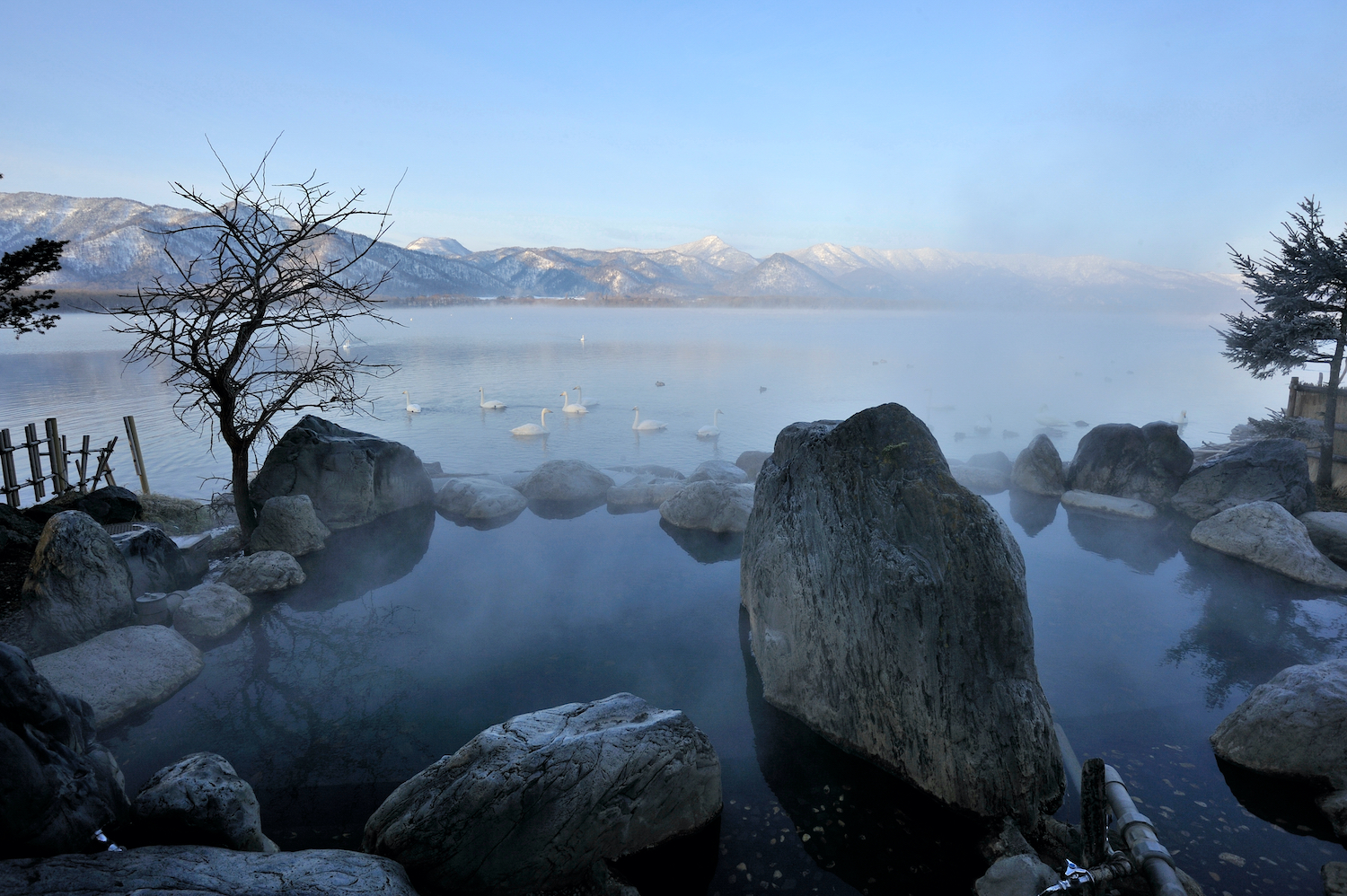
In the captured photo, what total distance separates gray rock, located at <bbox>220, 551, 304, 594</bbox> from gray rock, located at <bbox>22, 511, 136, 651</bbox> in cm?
203

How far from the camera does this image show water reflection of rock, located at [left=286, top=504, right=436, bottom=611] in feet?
39.9

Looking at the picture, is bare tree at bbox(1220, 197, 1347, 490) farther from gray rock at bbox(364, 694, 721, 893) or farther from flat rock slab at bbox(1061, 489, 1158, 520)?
gray rock at bbox(364, 694, 721, 893)

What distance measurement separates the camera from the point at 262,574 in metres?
12.0

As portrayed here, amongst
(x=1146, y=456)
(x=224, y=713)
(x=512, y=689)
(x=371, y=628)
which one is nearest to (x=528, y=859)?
(x=512, y=689)

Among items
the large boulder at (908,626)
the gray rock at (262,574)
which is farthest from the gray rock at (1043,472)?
the gray rock at (262,574)

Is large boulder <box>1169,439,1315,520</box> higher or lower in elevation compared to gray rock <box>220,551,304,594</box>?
higher

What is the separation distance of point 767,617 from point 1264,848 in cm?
533

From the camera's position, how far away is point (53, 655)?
830 centimetres

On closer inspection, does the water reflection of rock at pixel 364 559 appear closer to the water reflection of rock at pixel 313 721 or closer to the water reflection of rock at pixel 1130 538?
the water reflection of rock at pixel 313 721

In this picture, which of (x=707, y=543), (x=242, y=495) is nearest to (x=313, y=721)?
(x=242, y=495)

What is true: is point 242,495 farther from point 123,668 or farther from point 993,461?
point 993,461

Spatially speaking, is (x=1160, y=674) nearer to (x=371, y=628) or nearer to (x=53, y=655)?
(x=371, y=628)

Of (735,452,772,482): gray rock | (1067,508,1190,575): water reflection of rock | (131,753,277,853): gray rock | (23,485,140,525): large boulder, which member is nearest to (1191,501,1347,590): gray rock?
(1067,508,1190,575): water reflection of rock

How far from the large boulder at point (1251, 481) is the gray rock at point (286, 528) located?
21.4m
